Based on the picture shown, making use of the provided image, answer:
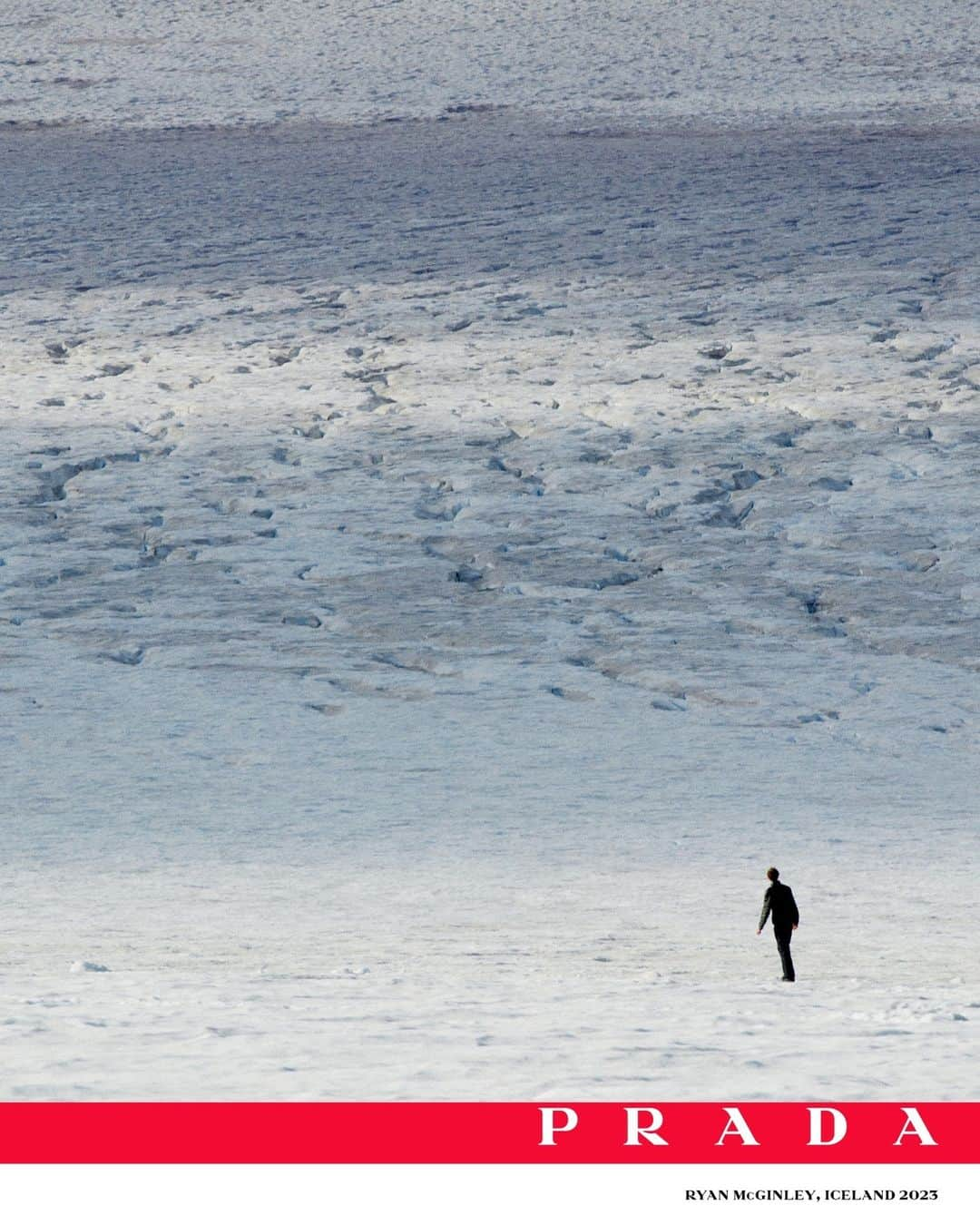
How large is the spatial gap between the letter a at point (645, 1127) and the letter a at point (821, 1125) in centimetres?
20

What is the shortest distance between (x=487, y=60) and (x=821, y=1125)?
10.8 metres

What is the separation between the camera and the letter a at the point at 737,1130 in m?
2.21

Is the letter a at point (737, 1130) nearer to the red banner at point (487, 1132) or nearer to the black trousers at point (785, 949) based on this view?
the red banner at point (487, 1132)

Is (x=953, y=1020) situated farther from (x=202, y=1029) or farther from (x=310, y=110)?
(x=310, y=110)

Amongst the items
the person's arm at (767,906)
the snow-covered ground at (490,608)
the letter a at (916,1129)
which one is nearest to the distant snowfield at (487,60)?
the snow-covered ground at (490,608)

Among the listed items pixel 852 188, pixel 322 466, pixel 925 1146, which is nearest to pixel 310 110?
pixel 852 188

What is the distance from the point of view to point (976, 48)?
465 inches

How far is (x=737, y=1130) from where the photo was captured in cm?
222

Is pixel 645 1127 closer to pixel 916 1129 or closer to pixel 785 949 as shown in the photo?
pixel 916 1129

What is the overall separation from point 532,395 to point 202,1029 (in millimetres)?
4632

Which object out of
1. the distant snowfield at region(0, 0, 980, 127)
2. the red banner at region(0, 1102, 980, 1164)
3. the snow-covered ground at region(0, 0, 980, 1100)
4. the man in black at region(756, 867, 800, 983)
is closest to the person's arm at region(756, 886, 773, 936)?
the man in black at region(756, 867, 800, 983)

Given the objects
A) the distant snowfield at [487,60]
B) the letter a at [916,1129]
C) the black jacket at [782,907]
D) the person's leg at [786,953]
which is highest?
the distant snowfield at [487,60]

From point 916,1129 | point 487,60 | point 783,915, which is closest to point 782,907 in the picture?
point 783,915

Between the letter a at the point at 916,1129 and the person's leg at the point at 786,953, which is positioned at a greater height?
the person's leg at the point at 786,953
